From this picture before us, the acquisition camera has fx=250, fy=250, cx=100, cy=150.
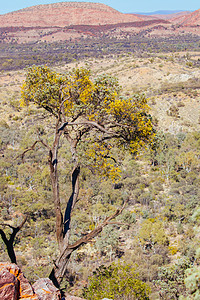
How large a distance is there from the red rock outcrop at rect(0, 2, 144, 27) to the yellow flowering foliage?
146 meters

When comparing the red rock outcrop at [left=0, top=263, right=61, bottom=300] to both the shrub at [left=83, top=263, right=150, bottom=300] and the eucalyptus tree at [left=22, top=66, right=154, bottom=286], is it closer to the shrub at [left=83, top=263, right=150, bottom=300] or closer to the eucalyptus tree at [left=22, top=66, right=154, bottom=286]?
the eucalyptus tree at [left=22, top=66, right=154, bottom=286]

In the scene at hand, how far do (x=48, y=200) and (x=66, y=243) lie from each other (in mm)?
14011

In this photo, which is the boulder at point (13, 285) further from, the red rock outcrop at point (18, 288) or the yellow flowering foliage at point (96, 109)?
the yellow flowering foliage at point (96, 109)

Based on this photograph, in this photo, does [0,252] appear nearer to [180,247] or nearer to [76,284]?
[76,284]

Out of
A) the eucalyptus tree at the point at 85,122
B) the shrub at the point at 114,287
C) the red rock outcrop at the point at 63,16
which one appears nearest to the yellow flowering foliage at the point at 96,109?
the eucalyptus tree at the point at 85,122

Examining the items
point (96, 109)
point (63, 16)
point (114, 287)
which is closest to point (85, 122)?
point (96, 109)

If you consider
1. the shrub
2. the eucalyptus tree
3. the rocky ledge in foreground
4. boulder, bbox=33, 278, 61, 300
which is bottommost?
the shrub

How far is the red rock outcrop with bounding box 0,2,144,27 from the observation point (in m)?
137

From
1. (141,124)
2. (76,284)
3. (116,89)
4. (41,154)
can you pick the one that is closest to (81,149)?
(141,124)

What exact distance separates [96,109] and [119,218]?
36.7 ft

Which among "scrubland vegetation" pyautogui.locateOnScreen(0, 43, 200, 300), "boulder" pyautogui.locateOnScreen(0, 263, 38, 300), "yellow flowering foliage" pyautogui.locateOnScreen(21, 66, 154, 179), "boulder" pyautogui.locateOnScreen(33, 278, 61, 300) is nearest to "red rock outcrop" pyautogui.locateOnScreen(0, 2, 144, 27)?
"scrubland vegetation" pyautogui.locateOnScreen(0, 43, 200, 300)

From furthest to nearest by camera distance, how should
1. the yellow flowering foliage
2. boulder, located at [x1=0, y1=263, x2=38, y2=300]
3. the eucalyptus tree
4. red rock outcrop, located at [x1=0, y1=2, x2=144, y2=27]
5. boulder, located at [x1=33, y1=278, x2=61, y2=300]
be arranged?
1. red rock outcrop, located at [x1=0, y1=2, x2=144, y2=27]
2. the yellow flowering foliage
3. the eucalyptus tree
4. boulder, located at [x1=33, y1=278, x2=61, y2=300]
5. boulder, located at [x1=0, y1=263, x2=38, y2=300]

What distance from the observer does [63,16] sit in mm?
142375

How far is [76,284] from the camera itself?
1094cm
